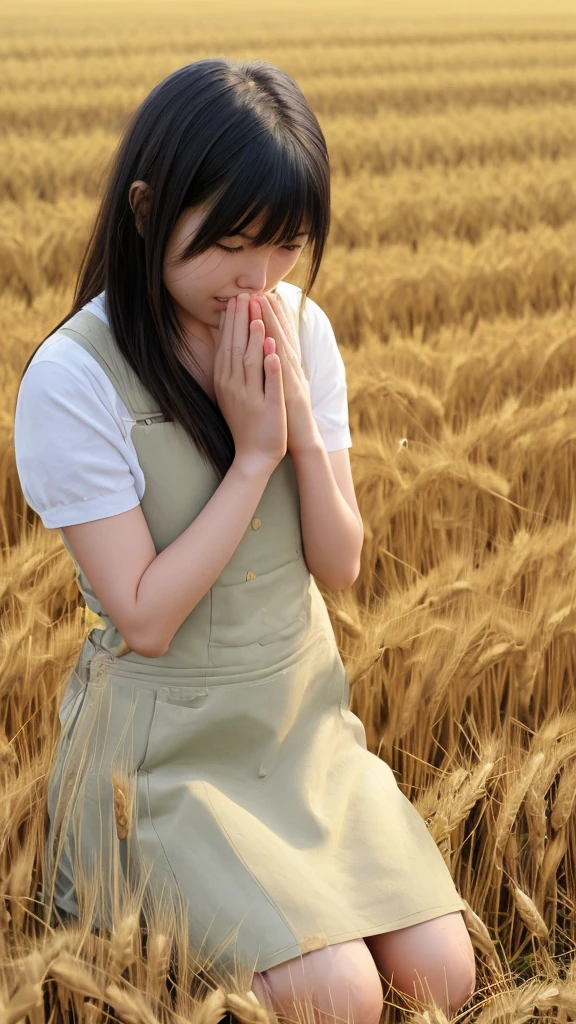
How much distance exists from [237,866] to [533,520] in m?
1.42

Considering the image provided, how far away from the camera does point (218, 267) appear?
120 centimetres

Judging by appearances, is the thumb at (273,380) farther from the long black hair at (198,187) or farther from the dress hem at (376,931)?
the dress hem at (376,931)

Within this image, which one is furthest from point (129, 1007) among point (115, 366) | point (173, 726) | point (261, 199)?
point (261, 199)

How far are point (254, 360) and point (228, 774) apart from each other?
49 cm

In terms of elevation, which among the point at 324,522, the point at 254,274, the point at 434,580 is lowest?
the point at 434,580

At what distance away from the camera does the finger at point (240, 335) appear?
1.22 metres

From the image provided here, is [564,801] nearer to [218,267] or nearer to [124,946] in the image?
[124,946]

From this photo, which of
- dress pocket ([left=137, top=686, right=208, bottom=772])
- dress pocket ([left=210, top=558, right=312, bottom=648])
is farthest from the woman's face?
dress pocket ([left=137, top=686, right=208, bottom=772])

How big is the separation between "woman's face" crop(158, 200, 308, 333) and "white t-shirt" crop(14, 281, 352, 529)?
5.4 inches

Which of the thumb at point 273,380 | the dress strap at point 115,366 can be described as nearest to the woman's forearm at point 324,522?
the thumb at point 273,380

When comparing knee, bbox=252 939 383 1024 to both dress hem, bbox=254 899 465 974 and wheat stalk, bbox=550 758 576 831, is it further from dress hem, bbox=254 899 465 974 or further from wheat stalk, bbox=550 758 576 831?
wheat stalk, bbox=550 758 576 831

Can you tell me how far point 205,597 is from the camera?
4.18ft

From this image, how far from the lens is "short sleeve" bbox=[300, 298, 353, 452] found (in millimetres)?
1456

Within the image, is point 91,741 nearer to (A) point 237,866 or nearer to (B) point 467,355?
(A) point 237,866
